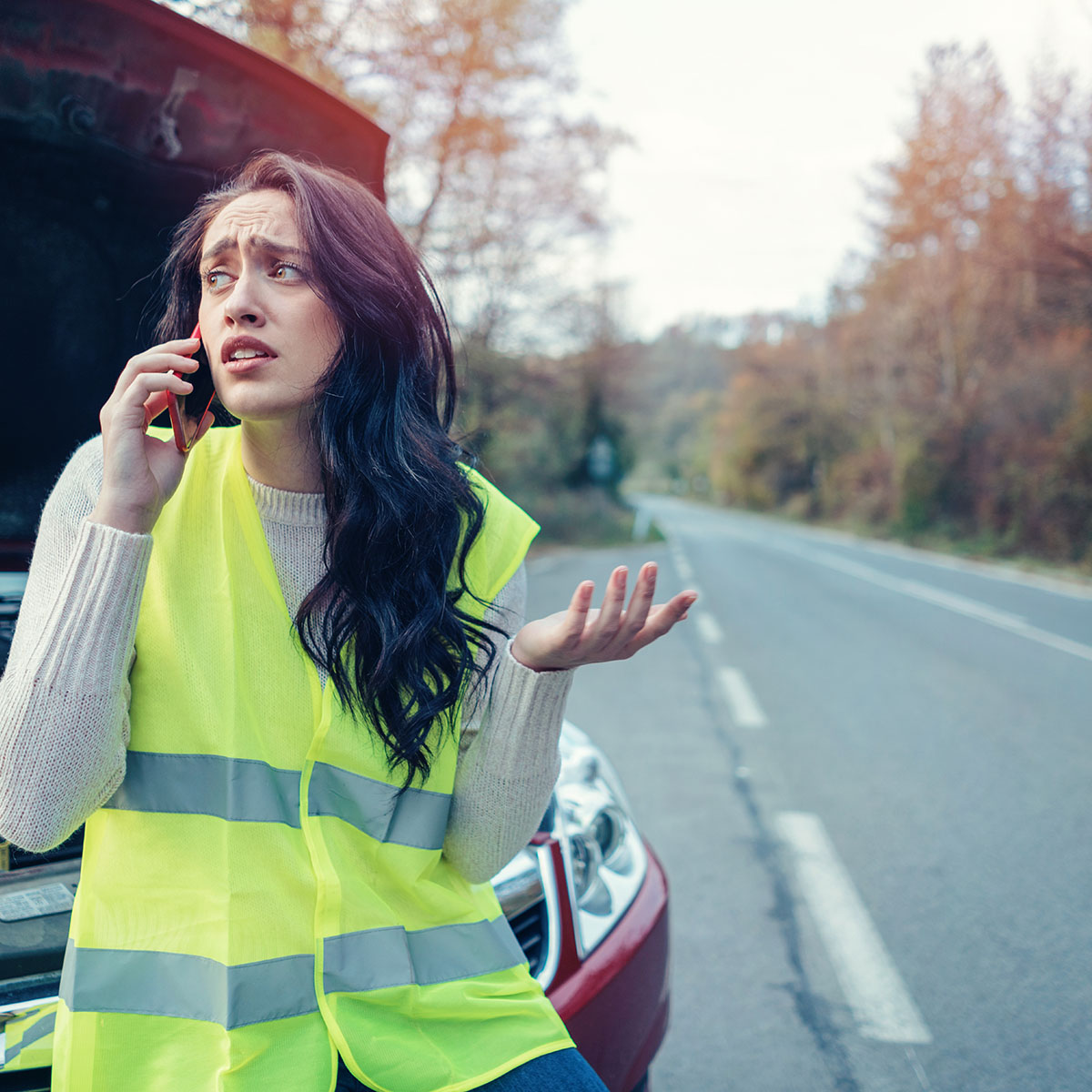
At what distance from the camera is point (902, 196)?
33406 millimetres

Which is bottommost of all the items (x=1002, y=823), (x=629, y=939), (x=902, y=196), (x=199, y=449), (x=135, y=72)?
(x=1002, y=823)

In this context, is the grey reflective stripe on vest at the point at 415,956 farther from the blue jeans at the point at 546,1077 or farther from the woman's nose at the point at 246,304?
→ the woman's nose at the point at 246,304

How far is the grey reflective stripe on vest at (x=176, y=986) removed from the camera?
1277 mm

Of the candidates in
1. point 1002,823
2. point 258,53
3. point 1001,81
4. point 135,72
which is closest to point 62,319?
point 135,72

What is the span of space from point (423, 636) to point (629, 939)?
83cm

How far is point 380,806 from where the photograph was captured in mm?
1468

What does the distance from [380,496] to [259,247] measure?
0.42 metres

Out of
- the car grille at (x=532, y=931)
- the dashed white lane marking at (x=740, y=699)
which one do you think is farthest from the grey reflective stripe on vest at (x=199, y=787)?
the dashed white lane marking at (x=740, y=699)

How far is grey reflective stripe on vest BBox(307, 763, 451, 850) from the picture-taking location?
143 cm

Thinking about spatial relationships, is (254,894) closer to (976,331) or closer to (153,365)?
(153,365)

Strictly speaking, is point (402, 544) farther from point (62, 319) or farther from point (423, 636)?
point (62, 319)

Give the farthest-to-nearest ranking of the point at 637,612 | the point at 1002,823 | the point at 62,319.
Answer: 1. the point at 1002,823
2. the point at 62,319
3. the point at 637,612

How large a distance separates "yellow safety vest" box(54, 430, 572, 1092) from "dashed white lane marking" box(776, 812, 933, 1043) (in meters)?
1.79

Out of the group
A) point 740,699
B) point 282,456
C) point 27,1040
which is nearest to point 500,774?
point 282,456
